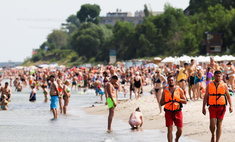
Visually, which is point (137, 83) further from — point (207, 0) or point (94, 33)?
point (94, 33)

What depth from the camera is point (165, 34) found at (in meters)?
86.4

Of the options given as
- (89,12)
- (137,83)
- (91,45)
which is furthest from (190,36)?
(89,12)

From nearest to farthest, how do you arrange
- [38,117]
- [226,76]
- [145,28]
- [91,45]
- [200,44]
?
[38,117] → [226,76] → [200,44] → [145,28] → [91,45]

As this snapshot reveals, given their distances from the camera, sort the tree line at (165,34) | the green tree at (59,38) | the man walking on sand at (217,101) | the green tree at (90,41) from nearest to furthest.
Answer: the man walking on sand at (217,101) < the tree line at (165,34) < the green tree at (90,41) < the green tree at (59,38)

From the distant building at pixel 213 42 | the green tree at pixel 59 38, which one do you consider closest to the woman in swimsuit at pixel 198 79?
the distant building at pixel 213 42

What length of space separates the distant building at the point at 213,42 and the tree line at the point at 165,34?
0.75 m

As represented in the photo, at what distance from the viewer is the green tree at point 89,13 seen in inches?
5447

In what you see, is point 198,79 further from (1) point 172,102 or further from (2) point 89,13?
(2) point 89,13

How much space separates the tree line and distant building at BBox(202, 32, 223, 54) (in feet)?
2.48

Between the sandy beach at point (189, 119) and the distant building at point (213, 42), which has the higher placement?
the distant building at point (213, 42)

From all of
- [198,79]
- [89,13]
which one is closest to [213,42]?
[198,79]

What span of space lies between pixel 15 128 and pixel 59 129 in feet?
4.92

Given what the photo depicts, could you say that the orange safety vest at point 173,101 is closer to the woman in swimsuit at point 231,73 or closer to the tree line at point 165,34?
the woman in swimsuit at point 231,73

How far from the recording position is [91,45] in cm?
10600
